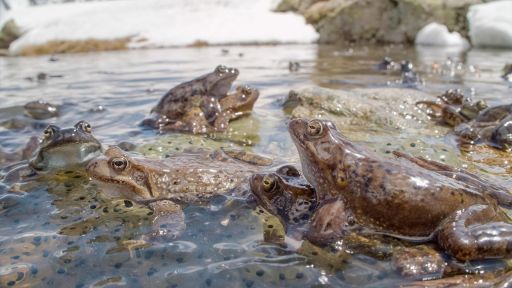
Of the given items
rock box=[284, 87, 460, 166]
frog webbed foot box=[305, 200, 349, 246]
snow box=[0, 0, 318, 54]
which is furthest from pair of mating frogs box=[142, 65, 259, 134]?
snow box=[0, 0, 318, 54]

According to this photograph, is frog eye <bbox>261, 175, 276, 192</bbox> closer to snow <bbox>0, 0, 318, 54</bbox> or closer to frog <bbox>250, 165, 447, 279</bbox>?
frog <bbox>250, 165, 447, 279</bbox>

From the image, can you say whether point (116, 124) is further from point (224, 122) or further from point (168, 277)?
point (168, 277)

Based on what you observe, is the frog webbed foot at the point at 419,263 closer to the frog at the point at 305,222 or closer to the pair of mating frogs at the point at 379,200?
the frog at the point at 305,222

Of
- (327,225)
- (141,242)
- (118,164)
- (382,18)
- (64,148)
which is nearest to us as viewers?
(327,225)

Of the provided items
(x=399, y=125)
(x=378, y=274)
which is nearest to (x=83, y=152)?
(x=378, y=274)

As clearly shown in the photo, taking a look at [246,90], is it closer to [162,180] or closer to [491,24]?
[162,180]

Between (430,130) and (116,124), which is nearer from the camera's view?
(430,130)

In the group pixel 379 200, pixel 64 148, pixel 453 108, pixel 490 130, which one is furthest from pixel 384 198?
pixel 453 108
